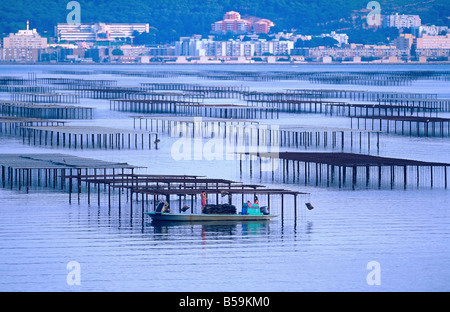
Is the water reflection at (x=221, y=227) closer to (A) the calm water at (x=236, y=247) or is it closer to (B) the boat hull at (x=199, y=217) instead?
(A) the calm water at (x=236, y=247)

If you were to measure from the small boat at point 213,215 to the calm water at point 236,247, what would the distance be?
0.48 meters

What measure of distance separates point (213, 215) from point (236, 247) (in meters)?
5.46

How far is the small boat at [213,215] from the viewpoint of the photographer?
4306cm

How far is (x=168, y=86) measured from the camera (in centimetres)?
18062

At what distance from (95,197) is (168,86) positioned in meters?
130

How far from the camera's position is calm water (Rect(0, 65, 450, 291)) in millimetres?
32344

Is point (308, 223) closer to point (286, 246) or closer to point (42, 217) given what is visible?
point (286, 246)
